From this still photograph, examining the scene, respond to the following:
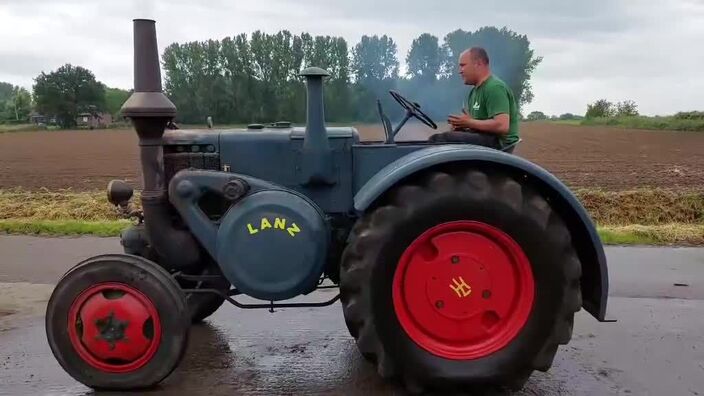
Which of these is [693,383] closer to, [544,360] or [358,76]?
[544,360]

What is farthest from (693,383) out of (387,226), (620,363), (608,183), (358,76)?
(608,183)

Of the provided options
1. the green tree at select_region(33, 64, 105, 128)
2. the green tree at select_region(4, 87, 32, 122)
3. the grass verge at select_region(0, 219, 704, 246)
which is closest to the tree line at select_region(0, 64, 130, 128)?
the green tree at select_region(33, 64, 105, 128)

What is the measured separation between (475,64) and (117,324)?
2608mm

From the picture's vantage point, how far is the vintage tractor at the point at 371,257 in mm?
3193

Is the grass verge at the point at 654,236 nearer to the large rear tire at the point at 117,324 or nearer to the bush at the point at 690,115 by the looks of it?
the large rear tire at the point at 117,324

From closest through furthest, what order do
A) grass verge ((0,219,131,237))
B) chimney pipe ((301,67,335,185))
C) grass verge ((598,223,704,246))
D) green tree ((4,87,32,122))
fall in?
chimney pipe ((301,67,335,185))
grass verge ((598,223,704,246))
grass verge ((0,219,131,237))
green tree ((4,87,32,122))

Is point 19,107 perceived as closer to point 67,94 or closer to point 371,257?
point 67,94

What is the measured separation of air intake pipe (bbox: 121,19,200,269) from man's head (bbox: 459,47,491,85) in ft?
5.96

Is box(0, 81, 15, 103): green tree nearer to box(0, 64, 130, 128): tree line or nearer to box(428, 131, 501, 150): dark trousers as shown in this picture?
box(0, 64, 130, 128): tree line

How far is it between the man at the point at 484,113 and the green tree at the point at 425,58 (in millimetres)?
445

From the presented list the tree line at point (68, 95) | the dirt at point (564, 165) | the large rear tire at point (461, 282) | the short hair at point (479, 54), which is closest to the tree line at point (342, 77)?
the short hair at point (479, 54)

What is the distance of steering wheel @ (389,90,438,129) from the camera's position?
13.2 ft

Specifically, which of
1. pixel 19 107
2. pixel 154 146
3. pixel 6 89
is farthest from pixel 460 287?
pixel 6 89

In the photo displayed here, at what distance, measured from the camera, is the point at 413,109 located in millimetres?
4027
